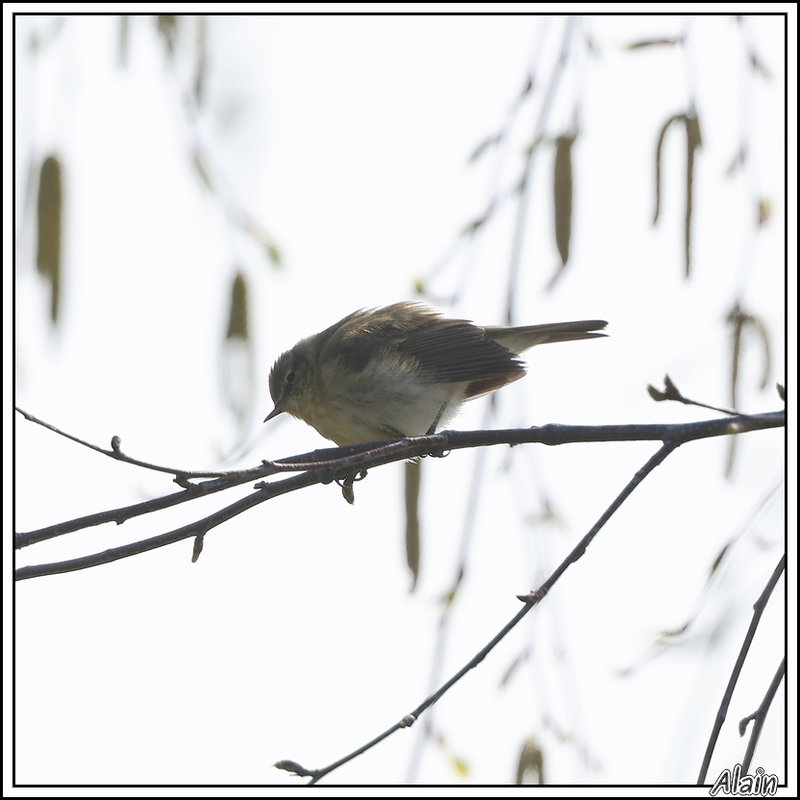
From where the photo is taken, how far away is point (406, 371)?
3.80 metres

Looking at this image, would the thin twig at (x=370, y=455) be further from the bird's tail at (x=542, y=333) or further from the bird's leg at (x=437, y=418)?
the bird's tail at (x=542, y=333)

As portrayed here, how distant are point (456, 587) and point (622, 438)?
779mm

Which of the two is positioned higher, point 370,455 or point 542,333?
point 542,333

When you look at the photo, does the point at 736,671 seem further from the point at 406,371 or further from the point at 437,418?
the point at 406,371

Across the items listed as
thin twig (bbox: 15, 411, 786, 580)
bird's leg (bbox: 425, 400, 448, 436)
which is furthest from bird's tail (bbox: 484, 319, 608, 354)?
thin twig (bbox: 15, 411, 786, 580)

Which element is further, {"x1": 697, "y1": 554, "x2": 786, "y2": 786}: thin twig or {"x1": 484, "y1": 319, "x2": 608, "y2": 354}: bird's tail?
{"x1": 484, "y1": 319, "x2": 608, "y2": 354}: bird's tail

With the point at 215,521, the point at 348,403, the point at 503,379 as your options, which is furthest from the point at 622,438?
the point at 348,403

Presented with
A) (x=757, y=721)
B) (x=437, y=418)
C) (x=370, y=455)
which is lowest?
(x=757, y=721)

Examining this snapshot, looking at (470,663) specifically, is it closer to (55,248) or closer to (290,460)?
(290,460)

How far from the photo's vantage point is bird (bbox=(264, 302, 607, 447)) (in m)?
3.72

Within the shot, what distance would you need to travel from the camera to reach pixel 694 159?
7.92 ft

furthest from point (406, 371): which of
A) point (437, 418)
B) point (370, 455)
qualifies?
point (370, 455)

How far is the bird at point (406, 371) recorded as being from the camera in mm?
3721

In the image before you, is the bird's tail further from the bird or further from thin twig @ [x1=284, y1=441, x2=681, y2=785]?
thin twig @ [x1=284, y1=441, x2=681, y2=785]
